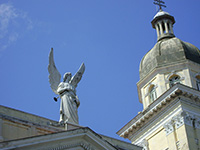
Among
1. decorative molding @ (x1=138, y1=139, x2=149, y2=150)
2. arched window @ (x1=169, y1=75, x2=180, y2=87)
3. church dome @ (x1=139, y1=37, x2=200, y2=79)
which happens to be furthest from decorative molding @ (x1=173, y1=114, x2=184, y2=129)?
church dome @ (x1=139, y1=37, x2=200, y2=79)

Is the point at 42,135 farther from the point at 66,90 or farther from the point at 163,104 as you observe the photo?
the point at 163,104

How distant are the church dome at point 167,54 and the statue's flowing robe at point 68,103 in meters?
15.0

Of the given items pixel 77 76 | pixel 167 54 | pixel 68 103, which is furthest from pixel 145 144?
pixel 68 103

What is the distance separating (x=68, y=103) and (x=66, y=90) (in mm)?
805

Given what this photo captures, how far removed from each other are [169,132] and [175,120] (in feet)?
2.84

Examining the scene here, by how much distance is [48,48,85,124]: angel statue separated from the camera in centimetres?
2275

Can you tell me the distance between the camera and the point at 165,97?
1373 inches

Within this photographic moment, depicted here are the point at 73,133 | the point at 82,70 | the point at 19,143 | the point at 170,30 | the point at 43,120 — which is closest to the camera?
the point at 19,143

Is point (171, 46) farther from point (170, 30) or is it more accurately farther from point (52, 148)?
point (52, 148)

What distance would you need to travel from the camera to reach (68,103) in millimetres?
23109

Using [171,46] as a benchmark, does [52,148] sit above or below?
below


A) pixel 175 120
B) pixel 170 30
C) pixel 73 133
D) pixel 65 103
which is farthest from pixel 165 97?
pixel 73 133

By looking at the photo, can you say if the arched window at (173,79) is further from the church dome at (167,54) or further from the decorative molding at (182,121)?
the decorative molding at (182,121)

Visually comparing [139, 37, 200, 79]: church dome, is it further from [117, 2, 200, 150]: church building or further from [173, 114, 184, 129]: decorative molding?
[173, 114, 184, 129]: decorative molding
